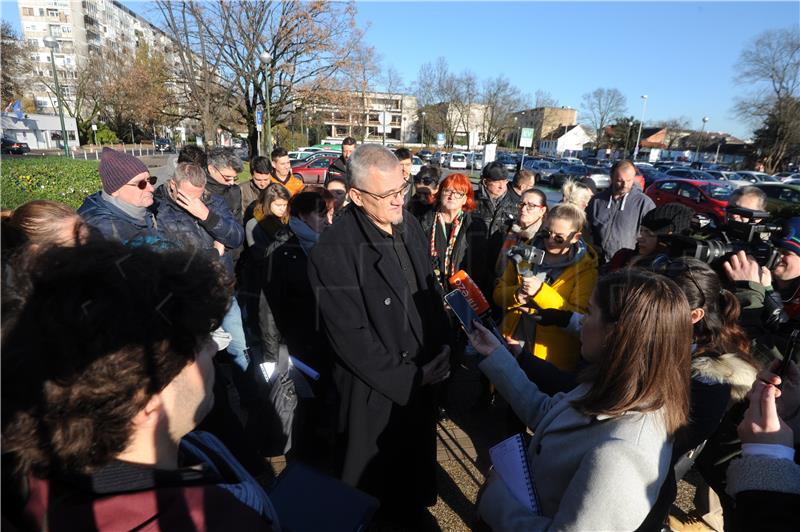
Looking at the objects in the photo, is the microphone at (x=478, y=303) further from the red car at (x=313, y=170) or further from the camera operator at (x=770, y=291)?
the red car at (x=313, y=170)

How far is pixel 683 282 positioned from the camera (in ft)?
5.77

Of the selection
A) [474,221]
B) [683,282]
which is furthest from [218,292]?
[474,221]

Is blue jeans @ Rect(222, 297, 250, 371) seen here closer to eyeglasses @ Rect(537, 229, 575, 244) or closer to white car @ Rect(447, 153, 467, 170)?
eyeglasses @ Rect(537, 229, 575, 244)

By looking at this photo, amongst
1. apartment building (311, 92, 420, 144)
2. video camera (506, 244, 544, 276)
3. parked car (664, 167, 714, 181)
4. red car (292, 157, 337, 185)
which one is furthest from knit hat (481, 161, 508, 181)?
parked car (664, 167, 714, 181)

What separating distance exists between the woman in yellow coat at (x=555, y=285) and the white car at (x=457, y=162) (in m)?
29.4

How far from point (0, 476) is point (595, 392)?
147 centimetres

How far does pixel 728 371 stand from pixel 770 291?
0.68m

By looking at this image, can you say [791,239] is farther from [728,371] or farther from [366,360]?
[366,360]

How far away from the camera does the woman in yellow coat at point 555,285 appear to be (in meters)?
2.57

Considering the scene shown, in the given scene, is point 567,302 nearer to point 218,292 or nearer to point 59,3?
point 218,292

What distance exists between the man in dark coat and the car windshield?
16501mm

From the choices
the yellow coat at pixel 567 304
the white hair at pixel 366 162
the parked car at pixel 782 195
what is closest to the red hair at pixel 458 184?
the yellow coat at pixel 567 304

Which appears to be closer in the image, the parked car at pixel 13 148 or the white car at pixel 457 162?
the parked car at pixel 13 148

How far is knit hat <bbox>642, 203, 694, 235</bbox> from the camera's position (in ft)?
9.73
